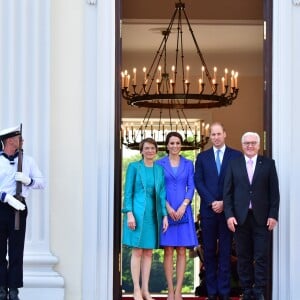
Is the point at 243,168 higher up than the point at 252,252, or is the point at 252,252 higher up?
the point at 243,168

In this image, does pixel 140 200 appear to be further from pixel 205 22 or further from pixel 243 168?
pixel 205 22

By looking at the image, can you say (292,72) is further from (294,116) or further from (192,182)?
(192,182)

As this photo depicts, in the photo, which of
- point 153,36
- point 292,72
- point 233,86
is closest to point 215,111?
point 153,36

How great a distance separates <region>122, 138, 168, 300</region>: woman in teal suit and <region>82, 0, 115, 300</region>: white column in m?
0.22

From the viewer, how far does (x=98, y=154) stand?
27.6ft

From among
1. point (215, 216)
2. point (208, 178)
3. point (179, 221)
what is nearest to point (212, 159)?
point (208, 178)

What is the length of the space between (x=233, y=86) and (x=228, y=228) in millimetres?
3000

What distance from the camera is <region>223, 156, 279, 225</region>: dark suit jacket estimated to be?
26.1 feet

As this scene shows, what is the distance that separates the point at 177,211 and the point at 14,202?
5.51ft

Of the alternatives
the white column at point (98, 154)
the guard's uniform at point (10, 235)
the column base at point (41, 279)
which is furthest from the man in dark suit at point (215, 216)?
the guard's uniform at point (10, 235)

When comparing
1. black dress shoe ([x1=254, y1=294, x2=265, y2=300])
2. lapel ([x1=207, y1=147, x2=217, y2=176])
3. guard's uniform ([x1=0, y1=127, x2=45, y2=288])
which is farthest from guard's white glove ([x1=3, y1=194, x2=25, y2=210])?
black dress shoe ([x1=254, y1=294, x2=265, y2=300])

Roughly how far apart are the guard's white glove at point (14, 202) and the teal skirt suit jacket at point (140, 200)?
4.13 feet

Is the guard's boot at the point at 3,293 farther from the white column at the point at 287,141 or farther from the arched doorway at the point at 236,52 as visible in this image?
the white column at the point at 287,141

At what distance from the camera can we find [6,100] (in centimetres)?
835
